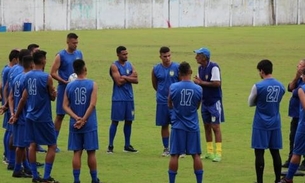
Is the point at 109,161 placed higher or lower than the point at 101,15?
lower

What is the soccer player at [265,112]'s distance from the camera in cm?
1517

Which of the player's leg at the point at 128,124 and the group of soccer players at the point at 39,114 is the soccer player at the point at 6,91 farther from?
the player's leg at the point at 128,124

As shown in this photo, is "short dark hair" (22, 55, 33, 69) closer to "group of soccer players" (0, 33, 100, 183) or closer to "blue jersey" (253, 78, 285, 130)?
"group of soccer players" (0, 33, 100, 183)

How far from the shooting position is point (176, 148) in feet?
49.2

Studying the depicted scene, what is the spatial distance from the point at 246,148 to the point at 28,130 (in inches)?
237

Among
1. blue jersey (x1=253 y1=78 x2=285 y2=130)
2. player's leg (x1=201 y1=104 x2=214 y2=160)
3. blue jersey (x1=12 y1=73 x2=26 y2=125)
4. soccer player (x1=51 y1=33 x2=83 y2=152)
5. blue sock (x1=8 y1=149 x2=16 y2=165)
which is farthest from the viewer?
soccer player (x1=51 y1=33 x2=83 y2=152)

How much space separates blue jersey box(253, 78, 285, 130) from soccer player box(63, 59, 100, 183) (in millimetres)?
2782

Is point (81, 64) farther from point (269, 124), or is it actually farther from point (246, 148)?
point (246, 148)

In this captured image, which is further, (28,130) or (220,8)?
(220,8)

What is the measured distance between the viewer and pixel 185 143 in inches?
591

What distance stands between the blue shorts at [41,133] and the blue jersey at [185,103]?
216 cm

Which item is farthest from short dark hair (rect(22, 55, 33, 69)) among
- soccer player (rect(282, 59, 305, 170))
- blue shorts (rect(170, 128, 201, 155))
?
soccer player (rect(282, 59, 305, 170))

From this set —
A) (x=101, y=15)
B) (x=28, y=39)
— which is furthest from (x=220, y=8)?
(x=28, y=39)

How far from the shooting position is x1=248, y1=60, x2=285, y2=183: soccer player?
49.8ft
